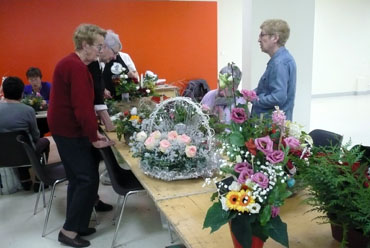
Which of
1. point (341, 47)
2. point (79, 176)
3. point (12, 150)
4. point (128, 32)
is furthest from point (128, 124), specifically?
point (341, 47)

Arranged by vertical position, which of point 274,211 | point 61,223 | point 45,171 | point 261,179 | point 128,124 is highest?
point 261,179

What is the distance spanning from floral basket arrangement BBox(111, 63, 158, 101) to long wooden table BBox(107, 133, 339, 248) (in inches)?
61.2

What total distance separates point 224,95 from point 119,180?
105 cm

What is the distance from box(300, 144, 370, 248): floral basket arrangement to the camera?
43.0 inches

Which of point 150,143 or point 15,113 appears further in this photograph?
point 15,113

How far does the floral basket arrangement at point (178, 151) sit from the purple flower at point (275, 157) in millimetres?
845

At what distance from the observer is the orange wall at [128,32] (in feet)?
19.4

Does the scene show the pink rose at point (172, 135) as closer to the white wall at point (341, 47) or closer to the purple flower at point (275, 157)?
the purple flower at point (275, 157)

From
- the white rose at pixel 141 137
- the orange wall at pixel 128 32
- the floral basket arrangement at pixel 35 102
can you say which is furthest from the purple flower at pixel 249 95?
the orange wall at pixel 128 32

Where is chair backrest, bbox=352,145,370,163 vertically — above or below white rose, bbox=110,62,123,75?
below

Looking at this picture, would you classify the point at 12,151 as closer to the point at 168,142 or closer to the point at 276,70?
the point at 168,142

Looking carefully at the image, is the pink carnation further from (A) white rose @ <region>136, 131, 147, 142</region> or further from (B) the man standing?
(B) the man standing

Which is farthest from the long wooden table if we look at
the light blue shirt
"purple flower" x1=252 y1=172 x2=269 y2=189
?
the light blue shirt

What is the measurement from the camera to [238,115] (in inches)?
53.3
